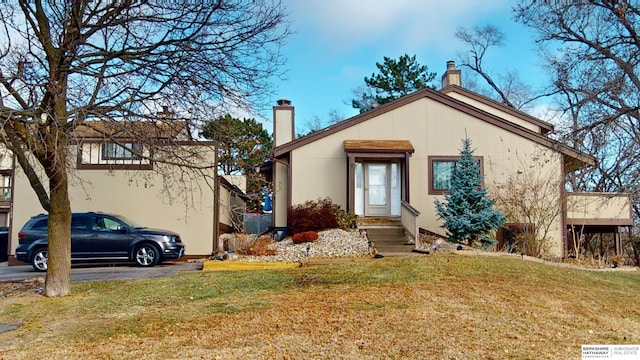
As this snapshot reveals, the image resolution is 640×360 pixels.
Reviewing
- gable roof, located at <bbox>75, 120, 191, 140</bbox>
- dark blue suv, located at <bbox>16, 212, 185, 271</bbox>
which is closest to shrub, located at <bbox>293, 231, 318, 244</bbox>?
dark blue suv, located at <bbox>16, 212, 185, 271</bbox>

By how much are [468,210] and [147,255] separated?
9.16 m

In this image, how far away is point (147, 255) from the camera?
49.8 ft

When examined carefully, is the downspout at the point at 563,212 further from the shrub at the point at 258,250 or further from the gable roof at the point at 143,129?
the gable roof at the point at 143,129

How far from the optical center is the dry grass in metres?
5.80

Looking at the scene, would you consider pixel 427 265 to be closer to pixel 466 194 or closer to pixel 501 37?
pixel 466 194

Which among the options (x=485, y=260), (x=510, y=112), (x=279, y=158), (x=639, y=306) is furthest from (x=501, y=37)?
(x=639, y=306)

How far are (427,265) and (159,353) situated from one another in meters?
6.45

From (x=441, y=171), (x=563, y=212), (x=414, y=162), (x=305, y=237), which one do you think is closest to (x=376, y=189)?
(x=414, y=162)

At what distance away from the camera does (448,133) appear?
19.0 meters

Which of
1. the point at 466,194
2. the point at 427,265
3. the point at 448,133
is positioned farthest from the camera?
the point at 448,133

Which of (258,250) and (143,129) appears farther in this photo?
(258,250)

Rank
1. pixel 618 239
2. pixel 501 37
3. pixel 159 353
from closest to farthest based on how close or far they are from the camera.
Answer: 1. pixel 159 353
2. pixel 618 239
3. pixel 501 37

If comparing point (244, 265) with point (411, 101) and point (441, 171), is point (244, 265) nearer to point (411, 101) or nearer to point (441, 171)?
point (441, 171)

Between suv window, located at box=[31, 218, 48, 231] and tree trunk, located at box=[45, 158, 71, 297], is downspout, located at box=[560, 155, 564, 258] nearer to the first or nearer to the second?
tree trunk, located at box=[45, 158, 71, 297]
